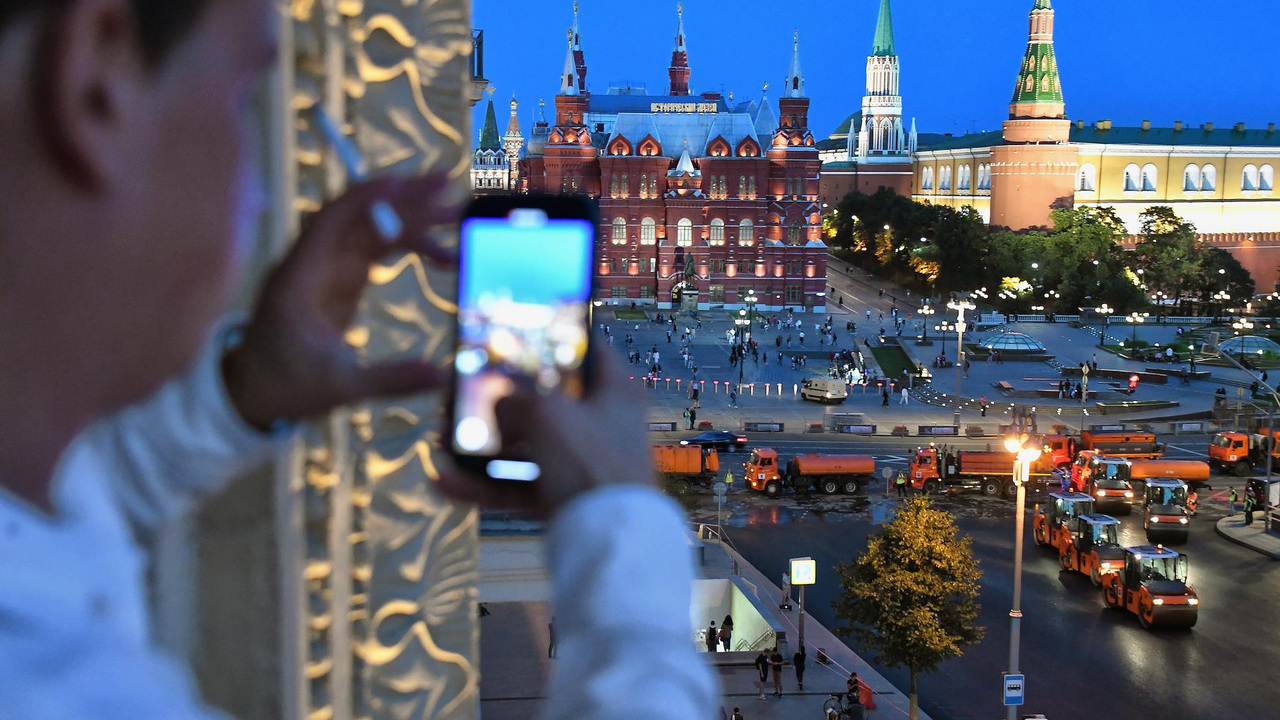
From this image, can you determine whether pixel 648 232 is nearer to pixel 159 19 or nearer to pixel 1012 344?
pixel 1012 344

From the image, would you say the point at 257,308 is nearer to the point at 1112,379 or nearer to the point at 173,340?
the point at 173,340

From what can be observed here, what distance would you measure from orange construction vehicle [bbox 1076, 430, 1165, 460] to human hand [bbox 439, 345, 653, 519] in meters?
29.3

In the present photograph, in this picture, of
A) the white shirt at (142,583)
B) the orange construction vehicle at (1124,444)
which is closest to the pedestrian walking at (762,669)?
the white shirt at (142,583)

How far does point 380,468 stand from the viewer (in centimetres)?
287

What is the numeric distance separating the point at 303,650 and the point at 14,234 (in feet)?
5.10

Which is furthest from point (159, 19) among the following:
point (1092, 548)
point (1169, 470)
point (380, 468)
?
point (1169, 470)

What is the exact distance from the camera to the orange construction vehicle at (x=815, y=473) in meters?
26.3

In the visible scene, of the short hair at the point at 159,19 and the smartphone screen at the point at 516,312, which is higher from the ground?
the short hair at the point at 159,19

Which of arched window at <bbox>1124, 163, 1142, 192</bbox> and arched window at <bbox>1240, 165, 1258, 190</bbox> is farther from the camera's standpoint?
arched window at <bbox>1240, 165, 1258, 190</bbox>

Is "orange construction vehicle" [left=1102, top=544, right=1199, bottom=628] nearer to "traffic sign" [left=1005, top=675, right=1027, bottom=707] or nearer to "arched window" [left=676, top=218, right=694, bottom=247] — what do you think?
"traffic sign" [left=1005, top=675, right=1027, bottom=707]

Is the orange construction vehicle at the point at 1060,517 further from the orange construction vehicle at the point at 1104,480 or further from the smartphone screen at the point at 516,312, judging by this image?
the smartphone screen at the point at 516,312

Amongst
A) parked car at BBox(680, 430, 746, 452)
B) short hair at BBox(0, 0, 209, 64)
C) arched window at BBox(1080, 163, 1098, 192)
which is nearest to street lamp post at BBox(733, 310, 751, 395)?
parked car at BBox(680, 430, 746, 452)

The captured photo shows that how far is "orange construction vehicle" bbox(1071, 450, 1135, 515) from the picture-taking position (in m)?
25.2

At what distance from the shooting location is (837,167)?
111312 mm
